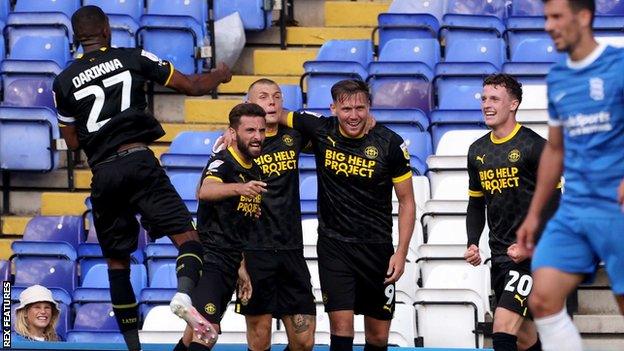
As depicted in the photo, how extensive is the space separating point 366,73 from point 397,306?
3.65 m

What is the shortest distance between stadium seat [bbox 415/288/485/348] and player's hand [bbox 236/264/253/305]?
6.88 ft

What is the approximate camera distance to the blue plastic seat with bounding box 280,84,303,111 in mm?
15125

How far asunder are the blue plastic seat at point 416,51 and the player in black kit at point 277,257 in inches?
190

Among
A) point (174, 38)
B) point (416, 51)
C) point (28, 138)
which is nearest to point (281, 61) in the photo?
point (174, 38)

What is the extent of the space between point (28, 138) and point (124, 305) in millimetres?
4982

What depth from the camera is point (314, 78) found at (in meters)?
15.3

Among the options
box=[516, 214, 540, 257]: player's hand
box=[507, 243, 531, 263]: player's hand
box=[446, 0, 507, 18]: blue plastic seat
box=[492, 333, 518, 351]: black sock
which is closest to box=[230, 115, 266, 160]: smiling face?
box=[507, 243, 531, 263]: player's hand

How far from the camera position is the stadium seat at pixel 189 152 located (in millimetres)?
14477

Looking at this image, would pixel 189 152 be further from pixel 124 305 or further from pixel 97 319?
pixel 124 305

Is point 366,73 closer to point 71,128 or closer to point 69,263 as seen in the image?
point 69,263

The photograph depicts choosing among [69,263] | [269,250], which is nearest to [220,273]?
[269,250]

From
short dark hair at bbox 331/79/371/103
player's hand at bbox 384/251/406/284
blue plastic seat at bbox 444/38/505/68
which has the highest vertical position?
blue plastic seat at bbox 444/38/505/68

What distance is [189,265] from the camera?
9.95 metres

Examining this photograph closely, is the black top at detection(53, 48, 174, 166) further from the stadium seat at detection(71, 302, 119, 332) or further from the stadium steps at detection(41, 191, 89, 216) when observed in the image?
the stadium steps at detection(41, 191, 89, 216)
